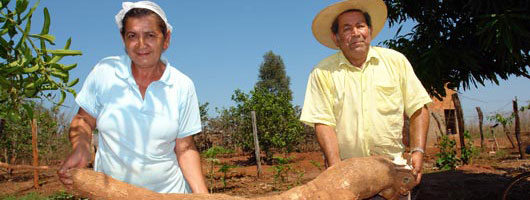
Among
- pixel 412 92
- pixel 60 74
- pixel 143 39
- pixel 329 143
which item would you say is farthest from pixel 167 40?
pixel 412 92

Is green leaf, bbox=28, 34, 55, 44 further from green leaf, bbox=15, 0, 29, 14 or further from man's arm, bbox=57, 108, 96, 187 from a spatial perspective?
man's arm, bbox=57, 108, 96, 187

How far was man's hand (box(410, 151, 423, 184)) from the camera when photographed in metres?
2.02

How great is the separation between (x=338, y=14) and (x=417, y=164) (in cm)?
88

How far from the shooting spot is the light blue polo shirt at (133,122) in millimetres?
1661

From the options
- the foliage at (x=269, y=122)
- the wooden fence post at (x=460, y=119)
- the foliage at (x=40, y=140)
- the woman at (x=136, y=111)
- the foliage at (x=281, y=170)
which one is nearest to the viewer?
the woman at (x=136, y=111)

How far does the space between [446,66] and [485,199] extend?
326cm

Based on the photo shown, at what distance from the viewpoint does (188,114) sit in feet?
5.97

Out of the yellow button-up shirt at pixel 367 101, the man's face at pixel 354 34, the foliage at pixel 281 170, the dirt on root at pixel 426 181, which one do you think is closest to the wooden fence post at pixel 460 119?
the dirt on root at pixel 426 181

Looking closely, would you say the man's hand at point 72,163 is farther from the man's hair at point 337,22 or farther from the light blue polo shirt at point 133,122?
the man's hair at point 337,22

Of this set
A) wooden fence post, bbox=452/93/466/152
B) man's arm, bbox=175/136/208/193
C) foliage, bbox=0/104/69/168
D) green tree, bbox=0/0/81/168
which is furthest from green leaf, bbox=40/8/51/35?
foliage, bbox=0/104/69/168

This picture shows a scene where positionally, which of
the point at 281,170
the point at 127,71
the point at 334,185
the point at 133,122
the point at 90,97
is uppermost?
the point at 127,71

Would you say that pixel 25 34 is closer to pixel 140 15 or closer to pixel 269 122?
pixel 140 15

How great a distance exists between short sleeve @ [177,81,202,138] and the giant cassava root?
0.30m

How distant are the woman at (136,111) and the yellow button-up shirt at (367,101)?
2.32 ft
